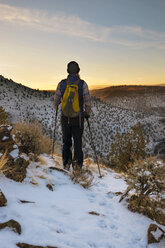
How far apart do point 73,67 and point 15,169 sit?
2.76m

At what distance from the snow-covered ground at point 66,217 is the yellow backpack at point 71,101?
5.18 feet

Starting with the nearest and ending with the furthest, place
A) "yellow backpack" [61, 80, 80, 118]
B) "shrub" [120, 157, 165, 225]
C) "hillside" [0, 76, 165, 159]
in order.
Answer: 1. "shrub" [120, 157, 165, 225]
2. "yellow backpack" [61, 80, 80, 118]
3. "hillside" [0, 76, 165, 159]

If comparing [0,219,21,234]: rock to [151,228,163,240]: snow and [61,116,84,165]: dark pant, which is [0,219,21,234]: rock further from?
[61,116,84,165]: dark pant

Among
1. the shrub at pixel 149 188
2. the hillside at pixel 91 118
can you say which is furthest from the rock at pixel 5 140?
the hillside at pixel 91 118

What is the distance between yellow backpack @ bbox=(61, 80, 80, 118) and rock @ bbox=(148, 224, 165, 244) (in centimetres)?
290

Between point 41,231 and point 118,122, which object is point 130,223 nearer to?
point 41,231

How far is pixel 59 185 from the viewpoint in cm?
466

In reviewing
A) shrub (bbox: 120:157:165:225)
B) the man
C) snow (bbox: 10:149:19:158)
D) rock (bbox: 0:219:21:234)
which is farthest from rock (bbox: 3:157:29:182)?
shrub (bbox: 120:157:165:225)

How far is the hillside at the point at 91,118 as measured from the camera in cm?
Answer: 2323

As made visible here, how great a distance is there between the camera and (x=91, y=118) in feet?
94.3

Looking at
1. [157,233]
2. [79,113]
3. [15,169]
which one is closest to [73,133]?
[79,113]

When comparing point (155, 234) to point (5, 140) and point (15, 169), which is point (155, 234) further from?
point (5, 140)

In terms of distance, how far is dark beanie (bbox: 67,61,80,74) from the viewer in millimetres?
5363

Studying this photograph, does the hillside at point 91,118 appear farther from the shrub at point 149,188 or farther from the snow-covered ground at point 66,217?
the shrub at point 149,188
